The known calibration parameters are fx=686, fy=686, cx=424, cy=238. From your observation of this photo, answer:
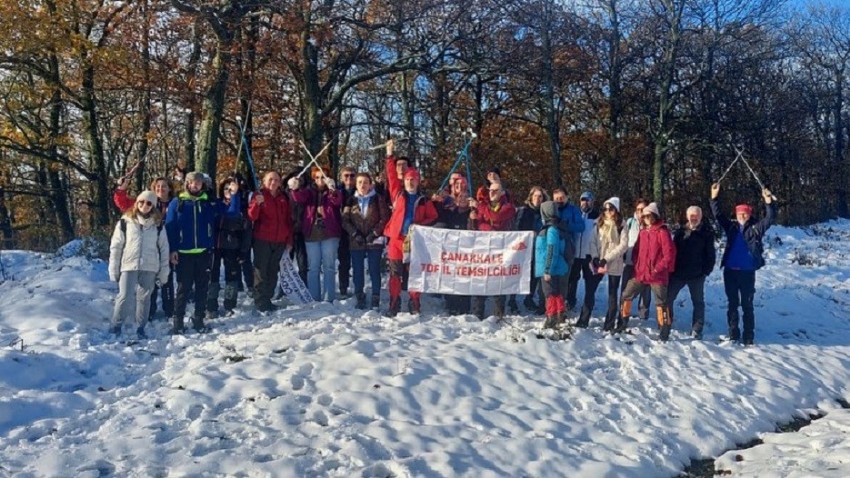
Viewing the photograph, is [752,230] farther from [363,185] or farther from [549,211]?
[363,185]

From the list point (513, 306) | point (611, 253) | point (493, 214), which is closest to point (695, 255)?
point (611, 253)

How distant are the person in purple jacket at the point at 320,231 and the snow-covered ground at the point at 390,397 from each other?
53cm

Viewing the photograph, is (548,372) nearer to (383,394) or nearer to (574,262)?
(383,394)

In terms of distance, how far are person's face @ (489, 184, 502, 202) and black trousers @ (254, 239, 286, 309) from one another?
3.17 meters

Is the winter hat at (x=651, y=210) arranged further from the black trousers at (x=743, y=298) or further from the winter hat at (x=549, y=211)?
the black trousers at (x=743, y=298)

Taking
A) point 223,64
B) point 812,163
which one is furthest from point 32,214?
point 812,163

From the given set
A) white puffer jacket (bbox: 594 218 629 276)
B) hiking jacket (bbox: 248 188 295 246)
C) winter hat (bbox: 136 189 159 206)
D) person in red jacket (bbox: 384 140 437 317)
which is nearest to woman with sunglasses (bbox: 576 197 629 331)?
white puffer jacket (bbox: 594 218 629 276)

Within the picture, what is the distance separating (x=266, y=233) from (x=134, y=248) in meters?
1.90

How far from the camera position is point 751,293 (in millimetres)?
10023

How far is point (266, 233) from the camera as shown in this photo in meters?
9.79

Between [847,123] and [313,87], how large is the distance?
1517 inches

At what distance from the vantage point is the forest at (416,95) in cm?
1611

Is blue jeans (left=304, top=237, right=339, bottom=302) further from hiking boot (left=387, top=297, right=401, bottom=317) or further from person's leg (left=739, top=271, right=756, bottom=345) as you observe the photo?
person's leg (left=739, top=271, right=756, bottom=345)

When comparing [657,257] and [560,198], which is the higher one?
[560,198]
